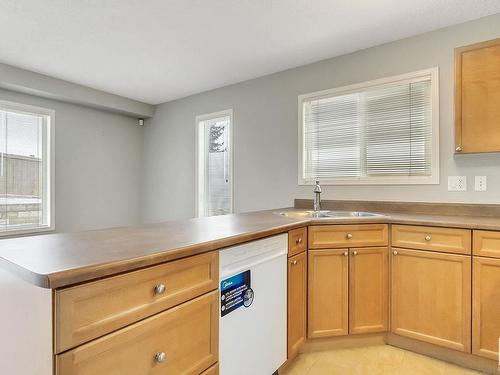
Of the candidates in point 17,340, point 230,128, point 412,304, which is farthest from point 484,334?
point 230,128

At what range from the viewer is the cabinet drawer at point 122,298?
30.9 inches

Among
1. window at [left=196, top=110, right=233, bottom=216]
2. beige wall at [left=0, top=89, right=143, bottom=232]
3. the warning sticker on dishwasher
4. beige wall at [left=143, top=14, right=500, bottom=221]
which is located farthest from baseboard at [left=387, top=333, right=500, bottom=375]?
beige wall at [left=0, top=89, right=143, bottom=232]

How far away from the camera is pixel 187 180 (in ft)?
13.6

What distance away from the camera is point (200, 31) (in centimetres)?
242

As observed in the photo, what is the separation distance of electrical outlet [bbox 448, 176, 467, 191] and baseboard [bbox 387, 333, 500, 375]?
3.73ft

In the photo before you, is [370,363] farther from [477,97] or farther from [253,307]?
[477,97]

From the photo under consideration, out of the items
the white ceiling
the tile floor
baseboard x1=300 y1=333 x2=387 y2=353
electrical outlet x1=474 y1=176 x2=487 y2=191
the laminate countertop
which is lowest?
the tile floor

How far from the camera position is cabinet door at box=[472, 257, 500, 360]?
1.72m

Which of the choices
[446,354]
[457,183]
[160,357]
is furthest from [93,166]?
[446,354]

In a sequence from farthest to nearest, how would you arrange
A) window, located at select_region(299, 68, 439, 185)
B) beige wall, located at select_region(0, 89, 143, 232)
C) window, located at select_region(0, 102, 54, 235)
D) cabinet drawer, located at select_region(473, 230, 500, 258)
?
beige wall, located at select_region(0, 89, 143, 232), window, located at select_region(0, 102, 54, 235), window, located at select_region(299, 68, 439, 185), cabinet drawer, located at select_region(473, 230, 500, 258)

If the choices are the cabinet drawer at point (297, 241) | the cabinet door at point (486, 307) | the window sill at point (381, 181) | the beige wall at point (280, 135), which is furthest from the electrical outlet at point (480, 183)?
the cabinet drawer at point (297, 241)

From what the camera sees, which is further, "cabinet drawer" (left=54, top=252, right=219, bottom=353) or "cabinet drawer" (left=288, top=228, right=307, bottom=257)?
"cabinet drawer" (left=288, top=228, right=307, bottom=257)

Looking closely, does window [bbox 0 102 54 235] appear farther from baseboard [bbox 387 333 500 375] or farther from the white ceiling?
baseboard [bbox 387 333 500 375]

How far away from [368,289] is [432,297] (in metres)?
0.39
